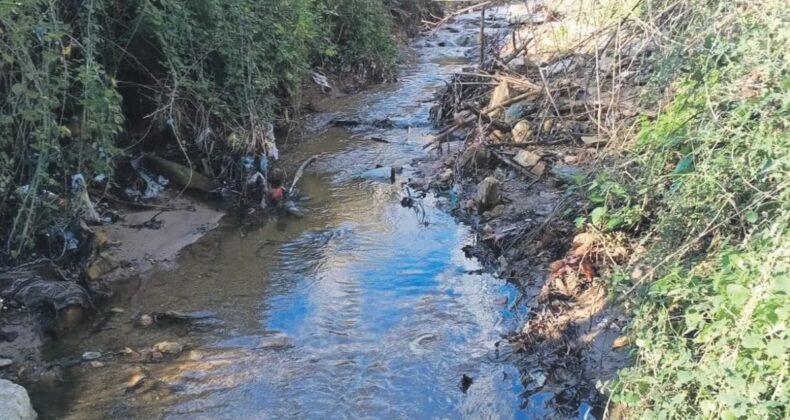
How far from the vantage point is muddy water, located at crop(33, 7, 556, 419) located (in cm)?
399

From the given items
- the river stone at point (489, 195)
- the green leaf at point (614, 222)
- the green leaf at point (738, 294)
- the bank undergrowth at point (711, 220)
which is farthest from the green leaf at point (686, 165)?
the river stone at point (489, 195)

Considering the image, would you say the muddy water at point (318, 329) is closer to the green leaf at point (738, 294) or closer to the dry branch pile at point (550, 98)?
the dry branch pile at point (550, 98)

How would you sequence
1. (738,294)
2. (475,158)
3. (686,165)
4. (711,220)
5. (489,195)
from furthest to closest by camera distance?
(475,158), (489,195), (686,165), (711,220), (738,294)

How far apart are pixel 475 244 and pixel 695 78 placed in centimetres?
243

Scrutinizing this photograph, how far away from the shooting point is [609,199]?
477cm

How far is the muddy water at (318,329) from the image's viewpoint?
3986 millimetres

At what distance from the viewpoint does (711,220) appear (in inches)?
132

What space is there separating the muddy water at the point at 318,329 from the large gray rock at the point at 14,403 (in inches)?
9.2

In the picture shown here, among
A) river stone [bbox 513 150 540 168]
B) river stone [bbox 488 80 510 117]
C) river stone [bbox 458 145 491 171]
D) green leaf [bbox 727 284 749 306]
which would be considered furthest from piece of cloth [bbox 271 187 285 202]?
green leaf [bbox 727 284 749 306]

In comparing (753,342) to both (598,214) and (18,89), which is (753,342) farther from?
(18,89)

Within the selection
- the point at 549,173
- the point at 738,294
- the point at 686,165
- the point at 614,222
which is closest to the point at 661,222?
the point at 686,165

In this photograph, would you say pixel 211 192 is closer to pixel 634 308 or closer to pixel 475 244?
pixel 475 244

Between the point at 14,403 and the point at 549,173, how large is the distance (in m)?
5.08

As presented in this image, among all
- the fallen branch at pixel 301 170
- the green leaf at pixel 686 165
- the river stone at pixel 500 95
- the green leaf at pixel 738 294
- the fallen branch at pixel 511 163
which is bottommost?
the fallen branch at pixel 301 170
